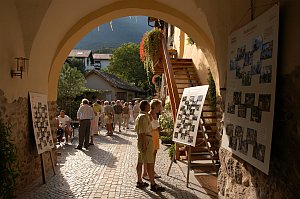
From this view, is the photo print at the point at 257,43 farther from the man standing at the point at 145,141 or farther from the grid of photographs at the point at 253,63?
the man standing at the point at 145,141

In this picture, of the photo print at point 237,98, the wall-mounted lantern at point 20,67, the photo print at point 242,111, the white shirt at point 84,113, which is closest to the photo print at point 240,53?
the photo print at point 237,98

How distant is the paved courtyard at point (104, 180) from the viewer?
16.7 feet

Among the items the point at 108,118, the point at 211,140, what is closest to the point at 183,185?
the point at 211,140

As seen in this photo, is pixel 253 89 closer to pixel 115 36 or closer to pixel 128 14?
pixel 128 14

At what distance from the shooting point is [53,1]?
209 inches

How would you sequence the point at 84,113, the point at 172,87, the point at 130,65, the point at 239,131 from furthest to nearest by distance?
the point at 130,65 < the point at 84,113 < the point at 172,87 < the point at 239,131

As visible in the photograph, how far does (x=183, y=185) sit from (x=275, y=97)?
10.9 ft

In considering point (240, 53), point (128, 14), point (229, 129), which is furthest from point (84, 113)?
point (240, 53)

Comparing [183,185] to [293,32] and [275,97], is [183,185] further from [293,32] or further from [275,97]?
[293,32]

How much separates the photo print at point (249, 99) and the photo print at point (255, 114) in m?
0.05

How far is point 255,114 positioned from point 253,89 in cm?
23

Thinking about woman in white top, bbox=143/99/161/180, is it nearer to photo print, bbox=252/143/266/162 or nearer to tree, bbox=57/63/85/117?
photo print, bbox=252/143/266/162

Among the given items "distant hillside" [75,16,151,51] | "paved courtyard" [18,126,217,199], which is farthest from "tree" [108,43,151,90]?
"distant hillside" [75,16,151,51]

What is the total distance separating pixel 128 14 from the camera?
7016 mm
